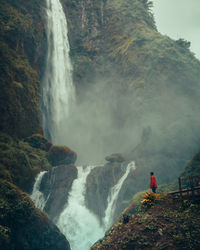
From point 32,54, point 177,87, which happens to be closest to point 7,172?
point 32,54

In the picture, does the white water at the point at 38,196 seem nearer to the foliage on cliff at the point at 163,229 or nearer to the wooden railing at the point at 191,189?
the foliage on cliff at the point at 163,229

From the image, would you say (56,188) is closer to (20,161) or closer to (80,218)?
(80,218)

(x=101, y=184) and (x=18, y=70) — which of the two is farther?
(x=101, y=184)

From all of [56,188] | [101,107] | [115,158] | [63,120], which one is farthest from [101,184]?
[101,107]

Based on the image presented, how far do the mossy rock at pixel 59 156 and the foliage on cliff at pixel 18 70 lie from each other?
12.4 feet

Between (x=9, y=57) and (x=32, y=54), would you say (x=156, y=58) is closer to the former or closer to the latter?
(x=32, y=54)

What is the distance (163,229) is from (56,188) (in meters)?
23.1

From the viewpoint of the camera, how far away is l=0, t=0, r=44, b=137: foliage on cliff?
33.5 meters

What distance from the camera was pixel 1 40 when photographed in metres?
36.8

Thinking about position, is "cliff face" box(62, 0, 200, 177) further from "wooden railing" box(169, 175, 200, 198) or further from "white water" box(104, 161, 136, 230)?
"wooden railing" box(169, 175, 200, 198)

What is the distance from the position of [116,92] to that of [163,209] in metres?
47.7

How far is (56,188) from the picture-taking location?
34031mm

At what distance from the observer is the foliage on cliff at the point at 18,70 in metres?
33.5

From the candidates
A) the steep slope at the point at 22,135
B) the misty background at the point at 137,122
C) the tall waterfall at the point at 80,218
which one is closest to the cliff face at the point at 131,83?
the misty background at the point at 137,122
